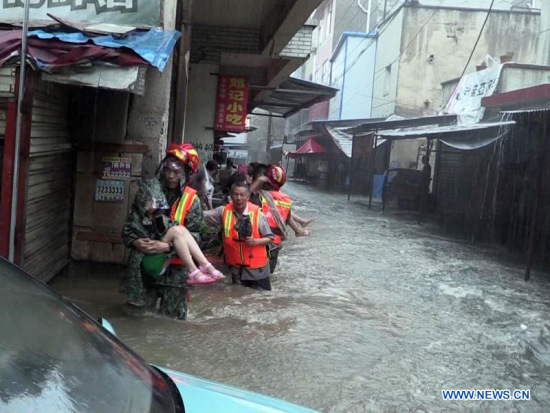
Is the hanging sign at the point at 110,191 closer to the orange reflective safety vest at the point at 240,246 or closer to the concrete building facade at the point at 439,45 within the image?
the orange reflective safety vest at the point at 240,246

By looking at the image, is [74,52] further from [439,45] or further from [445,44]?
[445,44]

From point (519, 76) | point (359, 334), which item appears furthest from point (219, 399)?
point (519, 76)

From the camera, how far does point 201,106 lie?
13.2m

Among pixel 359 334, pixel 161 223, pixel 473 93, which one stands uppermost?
pixel 473 93

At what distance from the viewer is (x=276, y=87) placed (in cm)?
1485

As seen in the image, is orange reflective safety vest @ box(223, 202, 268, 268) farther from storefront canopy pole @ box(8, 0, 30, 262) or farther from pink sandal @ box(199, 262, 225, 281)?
storefront canopy pole @ box(8, 0, 30, 262)

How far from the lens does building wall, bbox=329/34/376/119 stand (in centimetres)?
3328

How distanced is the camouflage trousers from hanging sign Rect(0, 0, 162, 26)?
101 inches

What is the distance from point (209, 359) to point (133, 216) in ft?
4.43

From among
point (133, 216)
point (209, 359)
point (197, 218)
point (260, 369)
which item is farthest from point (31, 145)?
point (260, 369)

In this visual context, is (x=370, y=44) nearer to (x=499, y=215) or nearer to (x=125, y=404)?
(x=499, y=215)

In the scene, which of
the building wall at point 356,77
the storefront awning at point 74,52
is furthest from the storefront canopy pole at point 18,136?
the building wall at point 356,77

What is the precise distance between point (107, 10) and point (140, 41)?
104cm

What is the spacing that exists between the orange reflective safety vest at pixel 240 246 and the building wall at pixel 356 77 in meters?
28.4
